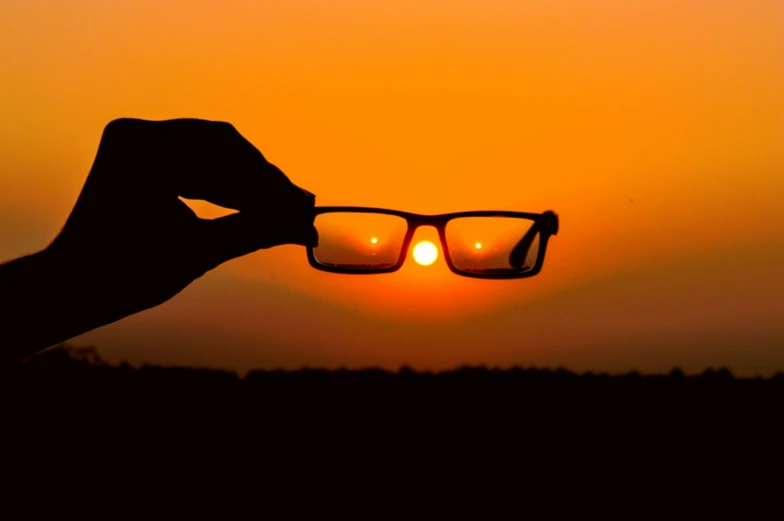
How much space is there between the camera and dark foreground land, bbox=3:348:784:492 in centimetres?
925

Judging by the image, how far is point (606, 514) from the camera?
720cm

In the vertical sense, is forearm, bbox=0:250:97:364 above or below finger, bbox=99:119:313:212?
below

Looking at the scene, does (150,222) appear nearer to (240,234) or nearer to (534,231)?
(240,234)

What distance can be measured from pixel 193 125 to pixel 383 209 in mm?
1716

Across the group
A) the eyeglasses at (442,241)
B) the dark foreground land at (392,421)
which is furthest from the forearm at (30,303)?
the dark foreground land at (392,421)

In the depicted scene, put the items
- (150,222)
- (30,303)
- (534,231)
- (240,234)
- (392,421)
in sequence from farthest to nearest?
(392,421) < (534,231) < (240,234) < (150,222) < (30,303)

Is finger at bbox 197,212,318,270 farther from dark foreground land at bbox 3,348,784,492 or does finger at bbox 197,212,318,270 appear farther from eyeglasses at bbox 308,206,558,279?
dark foreground land at bbox 3,348,784,492

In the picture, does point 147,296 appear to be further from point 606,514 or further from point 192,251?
point 606,514

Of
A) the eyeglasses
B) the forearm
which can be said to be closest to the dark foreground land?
the eyeglasses

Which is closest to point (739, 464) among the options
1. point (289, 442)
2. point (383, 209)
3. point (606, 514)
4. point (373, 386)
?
point (606, 514)

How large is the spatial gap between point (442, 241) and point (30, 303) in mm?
2301

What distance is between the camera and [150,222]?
2600mm

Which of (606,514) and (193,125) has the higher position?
(193,125)

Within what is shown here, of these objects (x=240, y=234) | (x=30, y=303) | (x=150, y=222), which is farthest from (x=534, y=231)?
(x=30, y=303)
